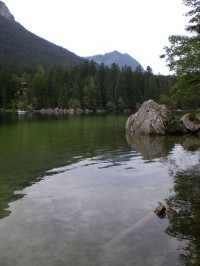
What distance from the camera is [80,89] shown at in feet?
540

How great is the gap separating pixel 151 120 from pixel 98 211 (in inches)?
1190

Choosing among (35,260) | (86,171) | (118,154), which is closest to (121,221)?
(35,260)

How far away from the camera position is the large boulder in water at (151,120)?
41.3m

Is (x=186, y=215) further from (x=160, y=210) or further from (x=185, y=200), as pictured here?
(x=185, y=200)

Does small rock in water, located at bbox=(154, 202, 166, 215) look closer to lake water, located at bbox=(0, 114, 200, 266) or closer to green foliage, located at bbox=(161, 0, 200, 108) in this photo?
lake water, located at bbox=(0, 114, 200, 266)

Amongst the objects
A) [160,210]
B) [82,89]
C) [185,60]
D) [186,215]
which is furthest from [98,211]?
[82,89]

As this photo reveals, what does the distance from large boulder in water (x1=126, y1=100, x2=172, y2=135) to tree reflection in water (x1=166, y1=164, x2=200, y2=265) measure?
23385 mm

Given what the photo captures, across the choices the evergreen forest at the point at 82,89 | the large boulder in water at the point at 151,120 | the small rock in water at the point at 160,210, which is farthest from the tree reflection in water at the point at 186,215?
the evergreen forest at the point at 82,89

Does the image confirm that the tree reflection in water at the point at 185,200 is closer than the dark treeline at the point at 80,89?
Yes

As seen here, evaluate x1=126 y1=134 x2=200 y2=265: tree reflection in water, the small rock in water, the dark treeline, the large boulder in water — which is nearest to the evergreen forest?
the dark treeline

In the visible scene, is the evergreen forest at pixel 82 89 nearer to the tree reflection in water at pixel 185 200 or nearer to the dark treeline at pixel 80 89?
the dark treeline at pixel 80 89

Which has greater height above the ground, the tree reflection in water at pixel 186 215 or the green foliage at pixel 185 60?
the green foliage at pixel 185 60

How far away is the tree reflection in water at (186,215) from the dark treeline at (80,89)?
467ft

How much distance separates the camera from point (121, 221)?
11.6 meters
